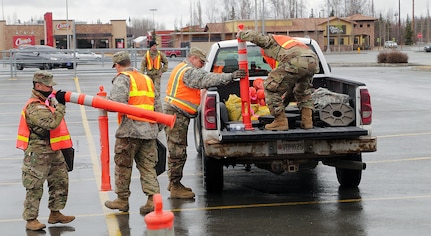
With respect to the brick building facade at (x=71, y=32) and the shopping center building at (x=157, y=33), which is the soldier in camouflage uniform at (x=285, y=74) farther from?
the brick building facade at (x=71, y=32)

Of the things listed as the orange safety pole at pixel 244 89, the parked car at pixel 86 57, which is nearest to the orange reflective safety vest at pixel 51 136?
the orange safety pole at pixel 244 89

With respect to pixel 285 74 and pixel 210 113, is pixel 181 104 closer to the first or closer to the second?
pixel 210 113

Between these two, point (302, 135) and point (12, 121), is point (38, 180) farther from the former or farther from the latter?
point (12, 121)

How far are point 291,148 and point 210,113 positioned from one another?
1.00 metres

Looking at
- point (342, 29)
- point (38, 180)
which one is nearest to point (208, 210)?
point (38, 180)

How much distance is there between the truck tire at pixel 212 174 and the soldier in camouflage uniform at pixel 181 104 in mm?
256

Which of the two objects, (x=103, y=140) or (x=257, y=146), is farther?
(x=257, y=146)

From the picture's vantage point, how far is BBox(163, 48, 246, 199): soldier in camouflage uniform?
29.5 feet

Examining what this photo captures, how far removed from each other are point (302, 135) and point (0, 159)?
20.3 ft

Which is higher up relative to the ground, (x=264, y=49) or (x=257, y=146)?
(x=264, y=49)

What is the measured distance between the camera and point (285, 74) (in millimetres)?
8648

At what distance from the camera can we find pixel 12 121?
18.2m

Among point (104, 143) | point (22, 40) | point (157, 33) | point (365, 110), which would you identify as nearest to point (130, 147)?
point (104, 143)

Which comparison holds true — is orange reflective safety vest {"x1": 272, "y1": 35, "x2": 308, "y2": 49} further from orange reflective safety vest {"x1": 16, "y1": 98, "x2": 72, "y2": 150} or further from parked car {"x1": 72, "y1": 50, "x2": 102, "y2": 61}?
parked car {"x1": 72, "y1": 50, "x2": 102, "y2": 61}
